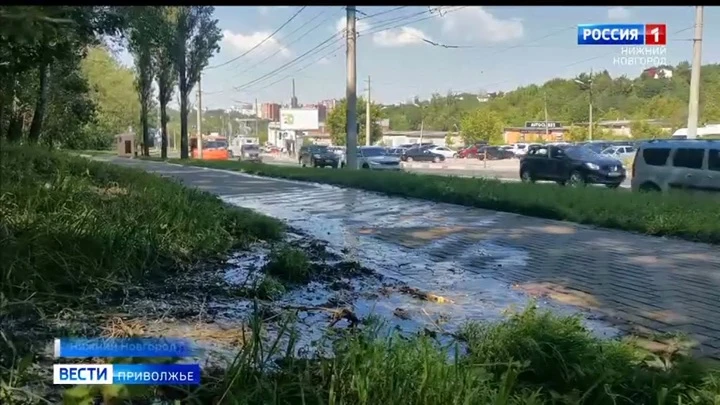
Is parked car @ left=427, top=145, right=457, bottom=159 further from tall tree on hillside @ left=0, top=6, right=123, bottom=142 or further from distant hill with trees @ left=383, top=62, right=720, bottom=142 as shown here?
tall tree on hillside @ left=0, top=6, right=123, bottom=142

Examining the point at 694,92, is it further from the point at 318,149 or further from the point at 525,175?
the point at 318,149

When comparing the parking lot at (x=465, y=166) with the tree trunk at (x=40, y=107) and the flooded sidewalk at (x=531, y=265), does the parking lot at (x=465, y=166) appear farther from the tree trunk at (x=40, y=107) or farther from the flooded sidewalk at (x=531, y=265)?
the flooded sidewalk at (x=531, y=265)

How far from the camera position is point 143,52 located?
14477mm

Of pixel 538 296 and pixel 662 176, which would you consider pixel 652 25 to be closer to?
pixel 538 296

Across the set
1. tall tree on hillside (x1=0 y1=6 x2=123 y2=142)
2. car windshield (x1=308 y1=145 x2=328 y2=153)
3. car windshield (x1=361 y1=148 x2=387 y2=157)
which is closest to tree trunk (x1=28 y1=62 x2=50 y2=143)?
tall tree on hillside (x1=0 y1=6 x2=123 y2=142)

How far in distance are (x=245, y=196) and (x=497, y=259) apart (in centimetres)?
807

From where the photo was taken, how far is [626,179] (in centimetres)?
2048

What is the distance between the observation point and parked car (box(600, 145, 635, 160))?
21.3m

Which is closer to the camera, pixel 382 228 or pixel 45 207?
pixel 45 207

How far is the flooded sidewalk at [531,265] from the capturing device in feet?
15.2

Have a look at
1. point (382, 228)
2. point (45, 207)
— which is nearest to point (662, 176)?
point (382, 228)

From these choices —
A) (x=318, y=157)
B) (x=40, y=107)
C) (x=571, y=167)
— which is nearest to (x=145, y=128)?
(x=318, y=157)

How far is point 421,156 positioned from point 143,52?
31.2 m
